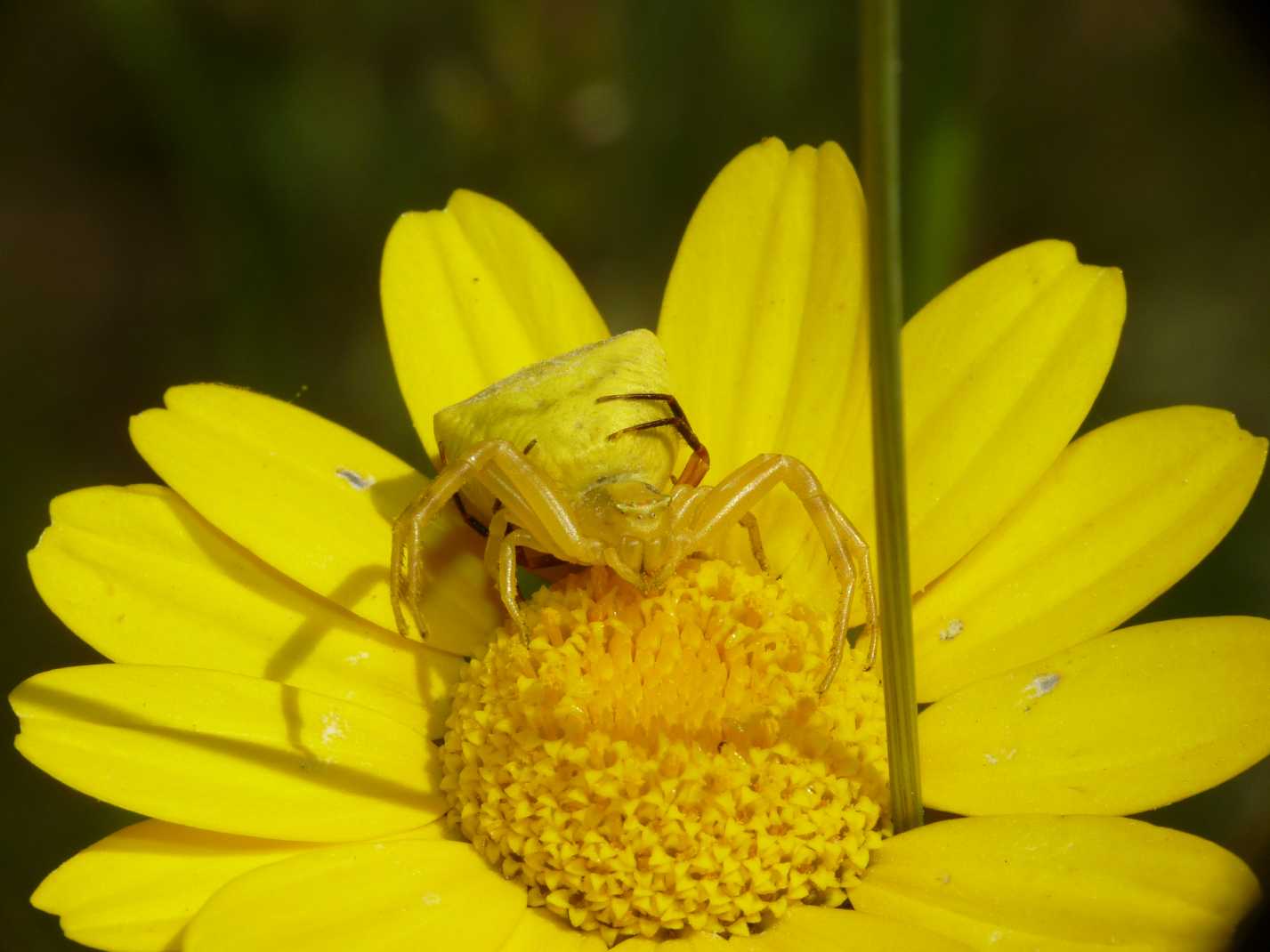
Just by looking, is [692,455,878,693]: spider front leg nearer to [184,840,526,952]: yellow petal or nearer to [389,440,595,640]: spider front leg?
[389,440,595,640]: spider front leg

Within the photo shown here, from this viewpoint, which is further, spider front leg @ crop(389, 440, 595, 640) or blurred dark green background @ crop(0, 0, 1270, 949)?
blurred dark green background @ crop(0, 0, 1270, 949)

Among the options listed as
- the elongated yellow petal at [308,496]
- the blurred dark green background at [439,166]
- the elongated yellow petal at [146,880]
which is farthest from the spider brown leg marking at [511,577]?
the blurred dark green background at [439,166]

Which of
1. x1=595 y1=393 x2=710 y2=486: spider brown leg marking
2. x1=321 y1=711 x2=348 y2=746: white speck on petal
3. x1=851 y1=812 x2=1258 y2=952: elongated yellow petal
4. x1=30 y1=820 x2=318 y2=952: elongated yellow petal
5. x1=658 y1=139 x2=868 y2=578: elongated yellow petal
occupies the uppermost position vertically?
x1=658 y1=139 x2=868 y2=578: elongated yellow petal

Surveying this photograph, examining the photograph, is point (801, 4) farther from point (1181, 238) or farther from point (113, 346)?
point (113, 346)

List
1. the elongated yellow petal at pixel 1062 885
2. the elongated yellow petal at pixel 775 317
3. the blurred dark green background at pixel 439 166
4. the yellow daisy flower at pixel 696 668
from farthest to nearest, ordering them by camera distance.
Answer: the blurred dark green background at pixel 439 166 < the elongated yellow petal at pixel 775 317 < the yellow daisy flower at pixel 696 668 < the elongated yellow petal at pixel 1062 885

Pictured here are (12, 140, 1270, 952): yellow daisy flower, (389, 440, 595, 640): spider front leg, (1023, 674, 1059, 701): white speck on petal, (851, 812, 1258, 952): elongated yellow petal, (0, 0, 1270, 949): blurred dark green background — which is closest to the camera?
(851, 812, 1258, 952): elongated yellow petal

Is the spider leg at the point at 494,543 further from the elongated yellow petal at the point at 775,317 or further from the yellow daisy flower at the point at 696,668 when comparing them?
the elongated yellow petal at the point at 775,317

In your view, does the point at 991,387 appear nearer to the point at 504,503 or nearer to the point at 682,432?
the point at 682,432

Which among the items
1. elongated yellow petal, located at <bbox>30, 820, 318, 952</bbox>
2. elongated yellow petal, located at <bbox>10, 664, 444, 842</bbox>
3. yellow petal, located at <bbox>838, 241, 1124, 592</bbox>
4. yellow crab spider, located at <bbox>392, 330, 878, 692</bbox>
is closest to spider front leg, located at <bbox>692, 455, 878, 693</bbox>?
yellow crab spider, located at <bbox>392, 330, 878, 692</bbox>
